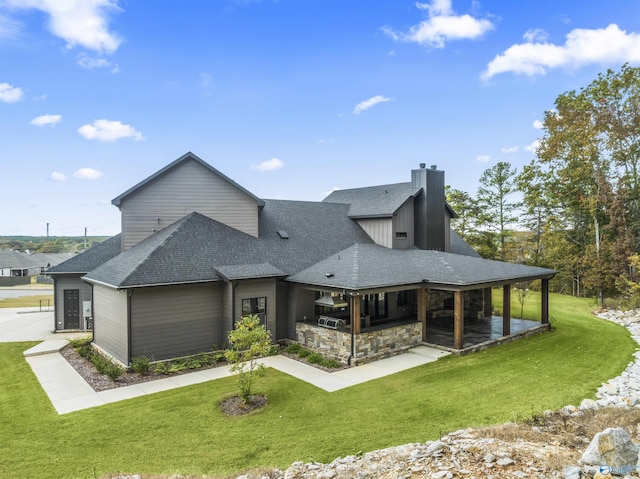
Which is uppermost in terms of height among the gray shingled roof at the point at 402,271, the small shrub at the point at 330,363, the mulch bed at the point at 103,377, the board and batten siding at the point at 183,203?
the board and batten siding at the point at 183,203

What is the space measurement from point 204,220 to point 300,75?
12.4 metres

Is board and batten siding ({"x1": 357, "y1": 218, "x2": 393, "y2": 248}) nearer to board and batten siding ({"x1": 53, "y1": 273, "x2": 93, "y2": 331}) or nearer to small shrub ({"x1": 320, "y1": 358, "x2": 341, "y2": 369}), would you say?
small shrub ({"x1": 320, "y1": 358, "x2": 341, "y2": 369})

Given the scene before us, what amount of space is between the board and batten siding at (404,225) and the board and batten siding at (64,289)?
48.6ft

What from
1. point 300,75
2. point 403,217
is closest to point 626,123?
point 403,217

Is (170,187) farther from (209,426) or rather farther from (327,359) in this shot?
(209,426)

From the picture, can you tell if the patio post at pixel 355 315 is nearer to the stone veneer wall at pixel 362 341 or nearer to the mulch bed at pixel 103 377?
the stone veneer wall at pixel 362 341

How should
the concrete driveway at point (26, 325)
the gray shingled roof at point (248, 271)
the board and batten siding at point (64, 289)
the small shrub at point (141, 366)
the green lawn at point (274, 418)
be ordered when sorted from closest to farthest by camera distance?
1. the green lawn at point (274, 418)
2. the small shrub at point (141, 366)
3. the gray shingled roof at point (248, 271)
4. the concrete driveway at point (26, 325)
5. the board and batten siding at point (64, 289)

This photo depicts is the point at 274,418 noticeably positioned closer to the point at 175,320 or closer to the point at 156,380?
the point at 156,380

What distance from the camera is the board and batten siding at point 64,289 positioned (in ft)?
59.4

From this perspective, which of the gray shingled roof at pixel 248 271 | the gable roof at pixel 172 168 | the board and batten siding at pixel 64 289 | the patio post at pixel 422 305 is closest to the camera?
the gray shingled roof at pixel 248 271

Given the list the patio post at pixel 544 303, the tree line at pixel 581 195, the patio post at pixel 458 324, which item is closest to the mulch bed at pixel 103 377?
the patio post at pixel 458 324

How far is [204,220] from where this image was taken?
15945 millimetres

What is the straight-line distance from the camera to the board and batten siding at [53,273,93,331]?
1809cm

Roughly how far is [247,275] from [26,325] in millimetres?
13814
